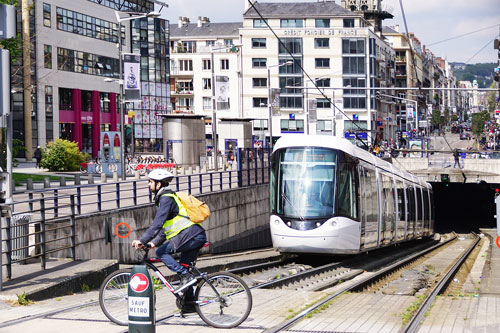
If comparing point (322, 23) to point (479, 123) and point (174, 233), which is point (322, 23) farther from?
point (174, 233)

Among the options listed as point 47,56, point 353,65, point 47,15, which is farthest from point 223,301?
point 353,65

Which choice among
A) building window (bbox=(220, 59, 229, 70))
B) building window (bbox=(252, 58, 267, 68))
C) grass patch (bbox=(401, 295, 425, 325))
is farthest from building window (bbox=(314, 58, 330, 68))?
grass patch (bbox=(401, 295, 425, 325))

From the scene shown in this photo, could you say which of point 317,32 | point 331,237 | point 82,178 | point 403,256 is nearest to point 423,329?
point 331,237

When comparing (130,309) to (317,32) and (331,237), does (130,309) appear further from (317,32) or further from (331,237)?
(317,32)

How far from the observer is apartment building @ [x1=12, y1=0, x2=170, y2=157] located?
196 ft

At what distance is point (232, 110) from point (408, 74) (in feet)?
171

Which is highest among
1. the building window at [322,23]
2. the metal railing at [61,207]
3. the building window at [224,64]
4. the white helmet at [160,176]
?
the building window at [322,23]

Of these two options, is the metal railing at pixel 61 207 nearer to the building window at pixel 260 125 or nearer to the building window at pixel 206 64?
the building window at pixel 260 125

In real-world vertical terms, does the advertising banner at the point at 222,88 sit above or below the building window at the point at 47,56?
below

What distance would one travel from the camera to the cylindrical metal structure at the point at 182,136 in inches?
1702

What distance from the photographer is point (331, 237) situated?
19844mm

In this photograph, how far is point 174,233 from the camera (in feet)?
31.3

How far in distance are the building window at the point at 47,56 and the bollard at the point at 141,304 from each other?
53.9m

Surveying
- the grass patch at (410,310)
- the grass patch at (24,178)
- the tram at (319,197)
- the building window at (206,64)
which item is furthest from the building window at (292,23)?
the grass patch at (410,310)
